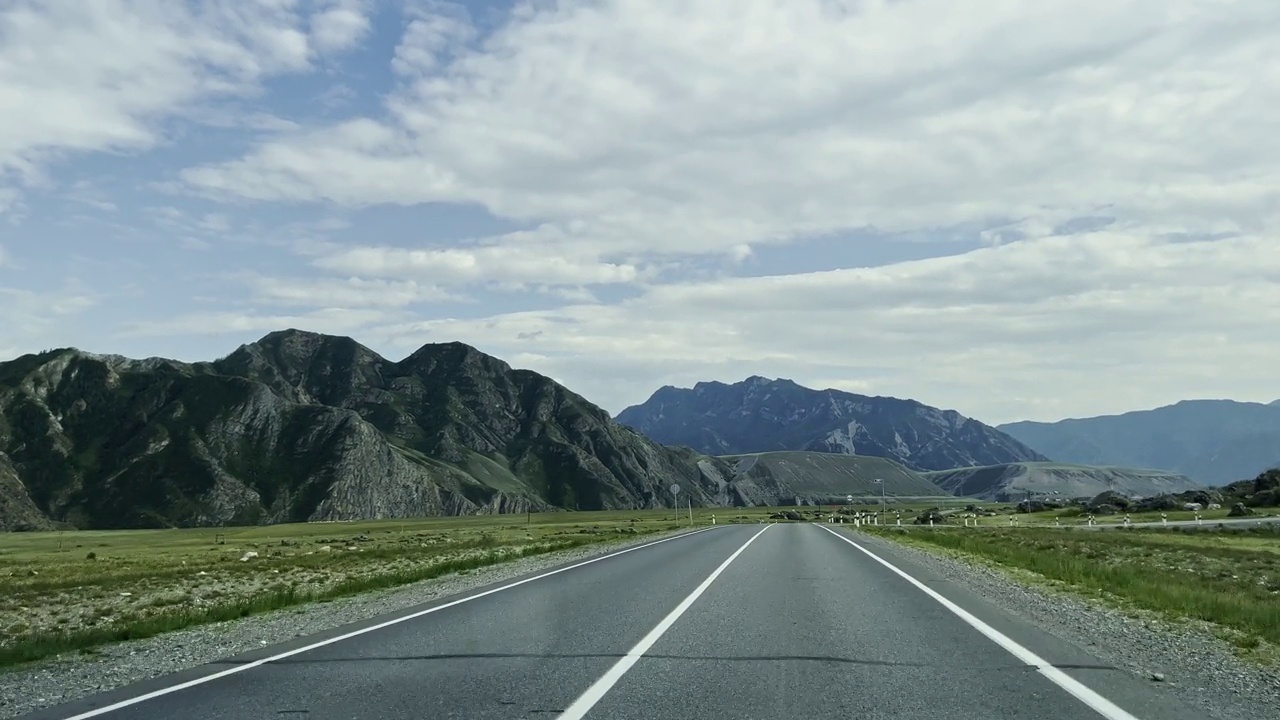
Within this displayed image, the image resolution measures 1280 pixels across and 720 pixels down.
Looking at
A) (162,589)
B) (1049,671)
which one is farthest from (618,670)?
(162,589)

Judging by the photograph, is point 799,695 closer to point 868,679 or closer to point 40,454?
point 868,679

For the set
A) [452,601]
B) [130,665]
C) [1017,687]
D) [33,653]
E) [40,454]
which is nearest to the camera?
[1017,687]

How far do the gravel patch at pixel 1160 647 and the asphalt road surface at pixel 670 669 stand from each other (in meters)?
0.36

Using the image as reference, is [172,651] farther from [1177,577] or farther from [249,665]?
[1177,577]

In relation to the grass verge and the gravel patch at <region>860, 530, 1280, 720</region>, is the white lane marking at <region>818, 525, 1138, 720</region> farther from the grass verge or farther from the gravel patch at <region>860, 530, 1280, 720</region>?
the grass verge

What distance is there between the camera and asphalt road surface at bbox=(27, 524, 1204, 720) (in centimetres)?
832

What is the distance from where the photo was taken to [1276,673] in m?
10.2

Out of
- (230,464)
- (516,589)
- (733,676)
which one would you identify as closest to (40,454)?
(230,464)

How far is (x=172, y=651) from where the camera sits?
13.5 meters

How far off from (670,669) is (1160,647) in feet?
20.0

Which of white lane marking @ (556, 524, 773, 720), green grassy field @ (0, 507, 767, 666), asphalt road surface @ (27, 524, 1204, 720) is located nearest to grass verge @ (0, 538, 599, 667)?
green grassy field @ (0, 507, 767, 666)

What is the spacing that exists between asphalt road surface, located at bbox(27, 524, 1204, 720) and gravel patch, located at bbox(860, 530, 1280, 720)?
362 mm

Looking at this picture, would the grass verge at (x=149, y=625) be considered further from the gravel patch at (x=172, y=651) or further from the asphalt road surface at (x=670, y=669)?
the asphalt road surface at (x=670, y=669)

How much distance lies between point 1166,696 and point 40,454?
682 ft
